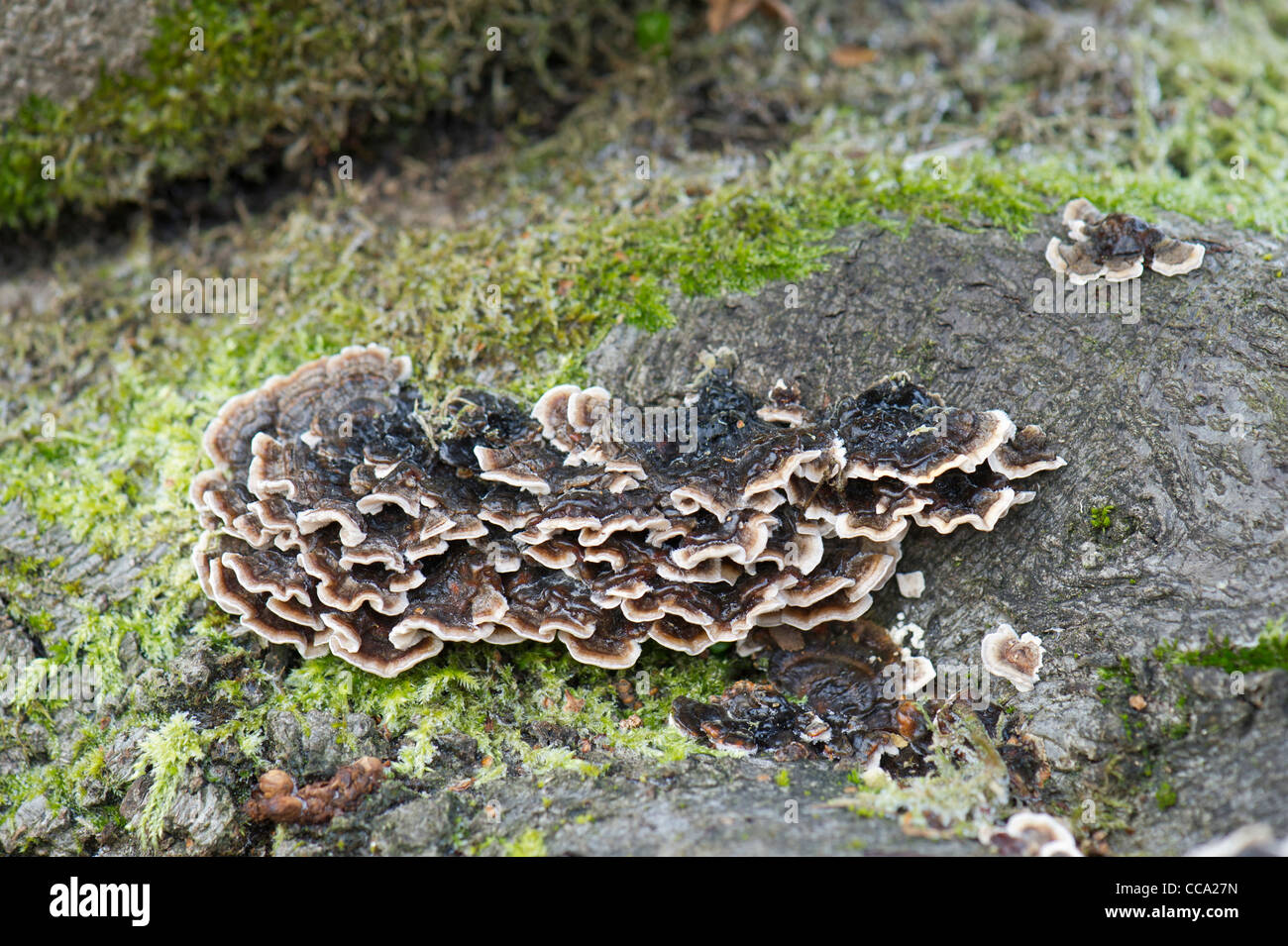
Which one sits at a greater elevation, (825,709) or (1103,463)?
(1103,463)

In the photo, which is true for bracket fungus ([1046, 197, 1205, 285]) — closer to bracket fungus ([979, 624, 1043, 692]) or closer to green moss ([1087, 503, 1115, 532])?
green moss ([1087, 503, 1115, 532])

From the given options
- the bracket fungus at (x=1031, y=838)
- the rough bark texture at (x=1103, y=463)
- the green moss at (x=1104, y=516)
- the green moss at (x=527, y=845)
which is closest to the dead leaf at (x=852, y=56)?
the rough bark texture at (x=1103, y=463)

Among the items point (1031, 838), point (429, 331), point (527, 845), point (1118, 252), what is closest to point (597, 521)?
point (527, 845)

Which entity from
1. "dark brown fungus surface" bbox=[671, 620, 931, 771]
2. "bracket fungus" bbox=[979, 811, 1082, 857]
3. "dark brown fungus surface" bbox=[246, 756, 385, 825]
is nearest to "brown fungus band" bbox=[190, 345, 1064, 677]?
"dark brown fungus surface" bbox=[671, 620, 931, 771]

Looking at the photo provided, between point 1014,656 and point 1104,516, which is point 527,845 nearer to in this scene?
point 1014,656

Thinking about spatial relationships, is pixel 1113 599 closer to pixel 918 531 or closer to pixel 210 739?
pixel 918 531
